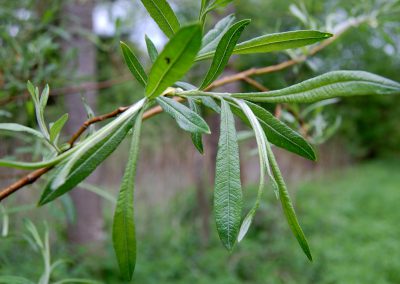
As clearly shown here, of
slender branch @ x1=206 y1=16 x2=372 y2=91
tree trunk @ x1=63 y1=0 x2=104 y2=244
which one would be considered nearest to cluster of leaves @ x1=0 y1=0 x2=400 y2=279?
slender branch @ x1=206 y1=16 x2=372 y2=91

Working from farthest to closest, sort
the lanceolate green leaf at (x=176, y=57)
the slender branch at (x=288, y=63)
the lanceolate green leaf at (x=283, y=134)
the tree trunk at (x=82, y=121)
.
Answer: the tree trunk at (x=82, y=121) < the slender branch at (x=288, y=63) < the lanceolate green leaf at (x=283, y=134) < the lanceolate green leaf at (x=176, y=57)

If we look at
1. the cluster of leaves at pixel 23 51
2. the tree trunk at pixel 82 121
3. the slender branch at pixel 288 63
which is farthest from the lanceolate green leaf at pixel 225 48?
the tree trunk at pixel 82 121

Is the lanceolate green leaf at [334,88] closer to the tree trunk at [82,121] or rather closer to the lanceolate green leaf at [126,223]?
the lanceolate green leaf at [126,223]

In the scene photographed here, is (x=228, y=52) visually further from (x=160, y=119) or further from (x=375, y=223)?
(x=375, y=223)

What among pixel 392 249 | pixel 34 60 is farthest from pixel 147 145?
pixel 34 60

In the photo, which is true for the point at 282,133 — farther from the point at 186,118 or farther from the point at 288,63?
the point at 288,63

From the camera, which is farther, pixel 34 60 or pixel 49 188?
pixel 34 60
